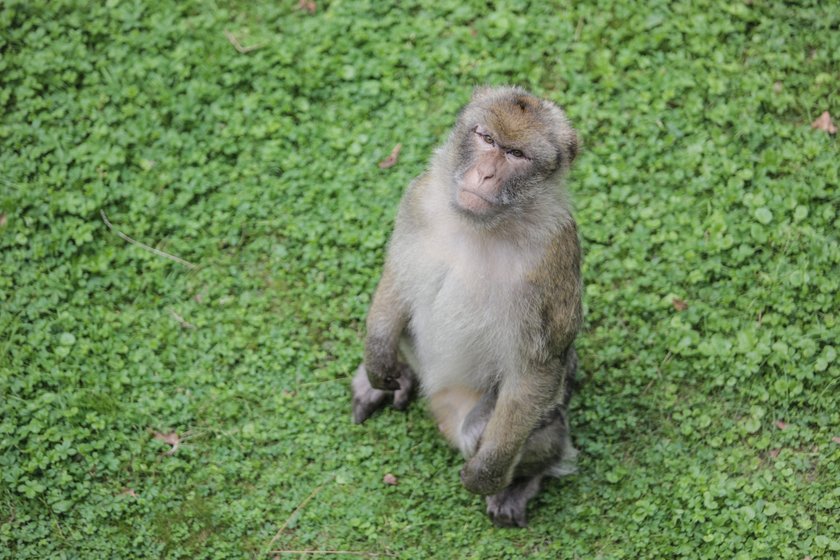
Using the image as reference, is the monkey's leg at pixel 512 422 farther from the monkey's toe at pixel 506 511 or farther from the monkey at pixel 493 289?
the monkey's toe at pixel 506 511

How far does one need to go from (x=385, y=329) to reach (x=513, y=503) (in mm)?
1230

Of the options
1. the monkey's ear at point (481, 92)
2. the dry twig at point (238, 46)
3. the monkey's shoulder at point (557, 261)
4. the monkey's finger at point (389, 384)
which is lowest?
the monkey's finger at point (389, 384)

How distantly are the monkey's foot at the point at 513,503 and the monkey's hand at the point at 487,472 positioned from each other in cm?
24

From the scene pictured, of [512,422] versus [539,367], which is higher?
[539,367]

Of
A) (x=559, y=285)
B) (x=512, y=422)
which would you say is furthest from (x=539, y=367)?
(x=559, y=285)

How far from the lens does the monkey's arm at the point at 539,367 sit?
5254 mm

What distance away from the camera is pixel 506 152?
4914 millimetres

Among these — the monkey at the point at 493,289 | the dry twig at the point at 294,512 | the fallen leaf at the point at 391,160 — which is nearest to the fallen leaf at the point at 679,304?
the monkey at the point at 493,289

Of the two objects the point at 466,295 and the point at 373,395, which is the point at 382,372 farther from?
the point at 466,295

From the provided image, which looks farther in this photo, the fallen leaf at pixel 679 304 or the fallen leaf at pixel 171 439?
the fallen leaf at pixel 679 304

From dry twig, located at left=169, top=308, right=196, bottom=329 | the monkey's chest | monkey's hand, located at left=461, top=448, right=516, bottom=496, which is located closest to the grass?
dry twig, located at left=169, top=308, right=196, bottom=329

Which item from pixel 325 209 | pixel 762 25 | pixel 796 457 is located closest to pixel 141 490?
pixel 325 209

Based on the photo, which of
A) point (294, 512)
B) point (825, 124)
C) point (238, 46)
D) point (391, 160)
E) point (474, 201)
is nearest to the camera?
point (474, 201)

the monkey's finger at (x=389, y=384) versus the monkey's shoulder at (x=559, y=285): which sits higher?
the monkey's shoulder at (x=559, y=285)
